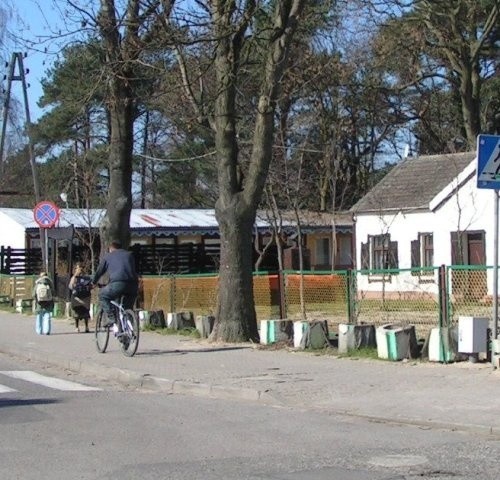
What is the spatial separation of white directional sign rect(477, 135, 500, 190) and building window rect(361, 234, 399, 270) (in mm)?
19843

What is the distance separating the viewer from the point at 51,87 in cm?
5038

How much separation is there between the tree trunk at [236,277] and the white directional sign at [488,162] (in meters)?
5.14

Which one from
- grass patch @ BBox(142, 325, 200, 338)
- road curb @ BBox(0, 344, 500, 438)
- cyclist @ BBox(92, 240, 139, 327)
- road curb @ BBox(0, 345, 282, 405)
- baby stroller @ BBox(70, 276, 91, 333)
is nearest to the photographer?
road curb @ BBox(0, 344, 500, 438)

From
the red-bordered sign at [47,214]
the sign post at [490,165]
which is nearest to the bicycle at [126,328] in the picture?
the sign post at [490,165]

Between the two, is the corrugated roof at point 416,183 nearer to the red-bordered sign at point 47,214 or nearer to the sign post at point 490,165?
the red-bordered sign at point 47,214

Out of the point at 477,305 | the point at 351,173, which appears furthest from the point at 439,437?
the point at 351,173

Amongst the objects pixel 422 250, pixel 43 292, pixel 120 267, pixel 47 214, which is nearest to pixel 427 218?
pixel 422 250

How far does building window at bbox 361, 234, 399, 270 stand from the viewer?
103 feet

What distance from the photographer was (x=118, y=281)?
47.1 feet

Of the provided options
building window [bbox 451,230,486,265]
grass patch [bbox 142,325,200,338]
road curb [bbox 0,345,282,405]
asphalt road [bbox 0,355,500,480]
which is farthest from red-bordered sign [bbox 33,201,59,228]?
building window [bbox 451,230,486,265]

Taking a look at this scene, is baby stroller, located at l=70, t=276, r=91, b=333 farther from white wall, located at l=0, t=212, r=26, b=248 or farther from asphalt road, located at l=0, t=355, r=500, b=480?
white wall, located at l=0, t=212, r=26, b=248

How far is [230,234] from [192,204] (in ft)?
140

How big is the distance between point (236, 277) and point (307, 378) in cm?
416

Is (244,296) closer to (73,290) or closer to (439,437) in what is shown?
(73,290)
